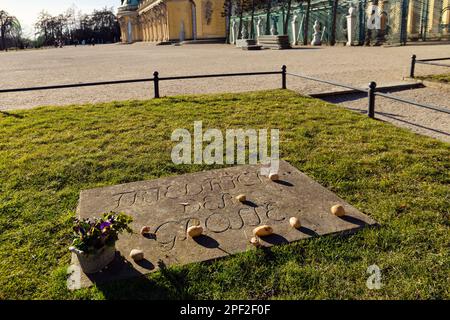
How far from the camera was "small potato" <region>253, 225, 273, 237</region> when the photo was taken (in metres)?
3.59

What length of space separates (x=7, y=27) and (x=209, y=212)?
10429 centimetres

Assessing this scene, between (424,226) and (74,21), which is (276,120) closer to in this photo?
(424,226)

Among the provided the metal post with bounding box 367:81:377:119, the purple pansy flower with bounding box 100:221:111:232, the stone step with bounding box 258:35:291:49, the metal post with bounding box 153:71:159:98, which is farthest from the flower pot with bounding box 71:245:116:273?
the stone step with bounding box 258:35:291:49

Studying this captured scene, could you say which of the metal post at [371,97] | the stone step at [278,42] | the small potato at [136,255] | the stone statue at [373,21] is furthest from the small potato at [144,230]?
the stone statue at [373,21]

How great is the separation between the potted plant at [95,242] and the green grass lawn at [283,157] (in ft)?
0.75

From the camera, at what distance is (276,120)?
774 cm

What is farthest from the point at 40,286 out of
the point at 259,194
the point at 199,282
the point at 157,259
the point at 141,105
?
the point at 141,105

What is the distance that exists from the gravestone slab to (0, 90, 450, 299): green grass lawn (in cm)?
15

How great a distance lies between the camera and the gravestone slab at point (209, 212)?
11.1ft

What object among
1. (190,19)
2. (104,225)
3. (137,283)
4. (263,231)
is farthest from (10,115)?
(190,19)

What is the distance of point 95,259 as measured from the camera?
313 cm

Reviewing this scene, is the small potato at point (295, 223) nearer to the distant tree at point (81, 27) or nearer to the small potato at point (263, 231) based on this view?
the small potato at point (263, 231)

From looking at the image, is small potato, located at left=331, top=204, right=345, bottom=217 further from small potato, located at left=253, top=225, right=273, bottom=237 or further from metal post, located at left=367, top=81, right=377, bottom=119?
metal post, located at left=367, top=81, right=377, bottom=119
